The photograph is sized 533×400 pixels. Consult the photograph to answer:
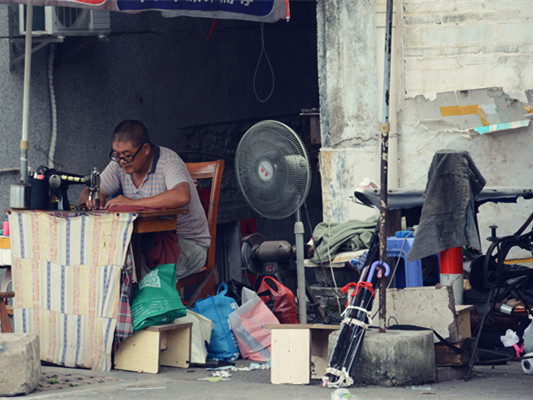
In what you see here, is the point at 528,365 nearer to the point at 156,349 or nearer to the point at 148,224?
the point at 156,349

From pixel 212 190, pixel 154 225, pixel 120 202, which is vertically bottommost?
pixel 154 225

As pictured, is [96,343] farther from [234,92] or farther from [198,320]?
[234,92]

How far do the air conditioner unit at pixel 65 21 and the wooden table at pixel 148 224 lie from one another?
7.86ft

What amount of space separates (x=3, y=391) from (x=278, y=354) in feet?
5.66

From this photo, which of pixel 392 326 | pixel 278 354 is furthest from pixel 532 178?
pixel 278 354

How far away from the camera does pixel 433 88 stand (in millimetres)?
8812

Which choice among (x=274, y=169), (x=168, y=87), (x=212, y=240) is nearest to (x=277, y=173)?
(x=274, y=169)

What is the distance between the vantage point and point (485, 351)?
6.86m

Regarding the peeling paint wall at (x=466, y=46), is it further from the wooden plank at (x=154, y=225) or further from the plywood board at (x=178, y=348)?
the plywood board at (x=178, y=348)

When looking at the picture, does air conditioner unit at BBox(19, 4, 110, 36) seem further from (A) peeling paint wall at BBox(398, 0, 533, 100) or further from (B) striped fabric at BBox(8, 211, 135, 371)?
(A) peeling paint wall at BBox(398, 0, 533, 100)

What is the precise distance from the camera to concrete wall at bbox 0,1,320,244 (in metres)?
9.10

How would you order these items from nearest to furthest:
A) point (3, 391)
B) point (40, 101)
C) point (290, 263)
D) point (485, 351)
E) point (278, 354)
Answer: point (3, 391) < point (278, 354) < point (485, 351) < point (290, 263) < point (40, 101)

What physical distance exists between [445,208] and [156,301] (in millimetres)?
2127

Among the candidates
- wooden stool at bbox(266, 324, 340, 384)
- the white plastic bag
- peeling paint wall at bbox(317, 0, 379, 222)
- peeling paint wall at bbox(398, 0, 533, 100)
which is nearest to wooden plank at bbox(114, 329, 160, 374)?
the white plastic bag
